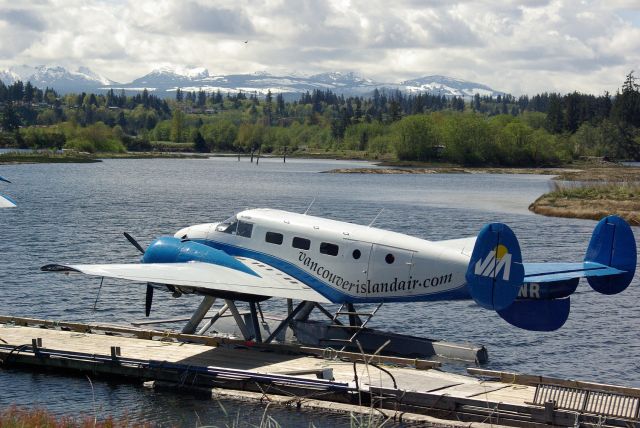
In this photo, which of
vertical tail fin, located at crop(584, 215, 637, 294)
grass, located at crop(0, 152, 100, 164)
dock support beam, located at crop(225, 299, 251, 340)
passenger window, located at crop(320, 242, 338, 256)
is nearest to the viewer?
vertical tail fin, located at crop(584, 215, 637, 294)

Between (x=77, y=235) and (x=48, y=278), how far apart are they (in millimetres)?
18705

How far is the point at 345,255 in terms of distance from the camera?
94.1ft

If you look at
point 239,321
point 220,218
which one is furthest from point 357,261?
point 220,218

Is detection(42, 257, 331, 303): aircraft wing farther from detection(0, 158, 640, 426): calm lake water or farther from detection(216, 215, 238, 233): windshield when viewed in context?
detection(0, 158, 640, 426): calm lake water

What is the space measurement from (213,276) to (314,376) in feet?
14.9

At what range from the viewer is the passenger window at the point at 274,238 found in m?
29.9

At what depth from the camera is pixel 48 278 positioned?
45312mm

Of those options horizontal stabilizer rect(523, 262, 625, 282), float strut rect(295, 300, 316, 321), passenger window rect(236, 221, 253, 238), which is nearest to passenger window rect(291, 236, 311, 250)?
passenger window rect(236, 221, 253, 238)

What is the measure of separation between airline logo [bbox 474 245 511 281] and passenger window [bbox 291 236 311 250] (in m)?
6.53

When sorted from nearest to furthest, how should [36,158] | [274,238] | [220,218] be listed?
1. [274,238]
2. [220,218]
3. [36,158]

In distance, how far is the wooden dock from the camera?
2248 cm

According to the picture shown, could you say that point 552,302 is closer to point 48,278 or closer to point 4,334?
point 4,334

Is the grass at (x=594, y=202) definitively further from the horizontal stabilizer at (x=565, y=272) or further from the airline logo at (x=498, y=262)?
the airline logo at (x=498, y=262)

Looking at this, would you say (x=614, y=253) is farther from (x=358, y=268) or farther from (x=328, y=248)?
(x=328, y=248)
